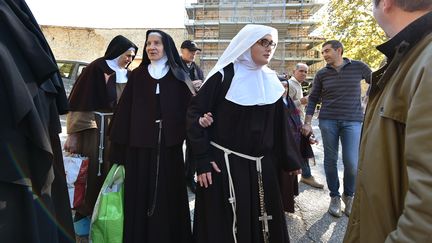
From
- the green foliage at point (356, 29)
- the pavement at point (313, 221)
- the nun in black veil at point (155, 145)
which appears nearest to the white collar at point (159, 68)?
the nun in black veil at point (155, 145)

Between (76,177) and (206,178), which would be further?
(76,177)

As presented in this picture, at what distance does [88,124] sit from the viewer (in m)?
3.26

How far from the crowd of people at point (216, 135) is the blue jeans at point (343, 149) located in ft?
0.06

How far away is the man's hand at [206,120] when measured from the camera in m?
2.35

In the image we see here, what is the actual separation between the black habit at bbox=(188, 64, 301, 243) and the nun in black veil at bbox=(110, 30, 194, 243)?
430mm

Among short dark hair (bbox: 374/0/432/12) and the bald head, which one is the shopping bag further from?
the bald head

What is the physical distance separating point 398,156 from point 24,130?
60.4 inches

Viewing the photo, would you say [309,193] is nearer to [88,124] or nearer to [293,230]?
[293,230]

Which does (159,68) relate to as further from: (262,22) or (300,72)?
(262,22)

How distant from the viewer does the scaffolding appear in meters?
44.0

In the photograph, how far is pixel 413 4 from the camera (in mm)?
1180

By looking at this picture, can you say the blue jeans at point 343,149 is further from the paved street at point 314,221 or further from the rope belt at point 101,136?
the rope belt at point 101,136

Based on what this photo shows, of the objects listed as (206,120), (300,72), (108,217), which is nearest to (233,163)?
(206,120)

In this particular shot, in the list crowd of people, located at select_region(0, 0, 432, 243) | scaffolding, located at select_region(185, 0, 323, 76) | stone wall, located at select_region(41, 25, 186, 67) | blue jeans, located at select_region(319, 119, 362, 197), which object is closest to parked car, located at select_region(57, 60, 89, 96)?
crowd of people, located at select_region(0, 0, 432, 243)
